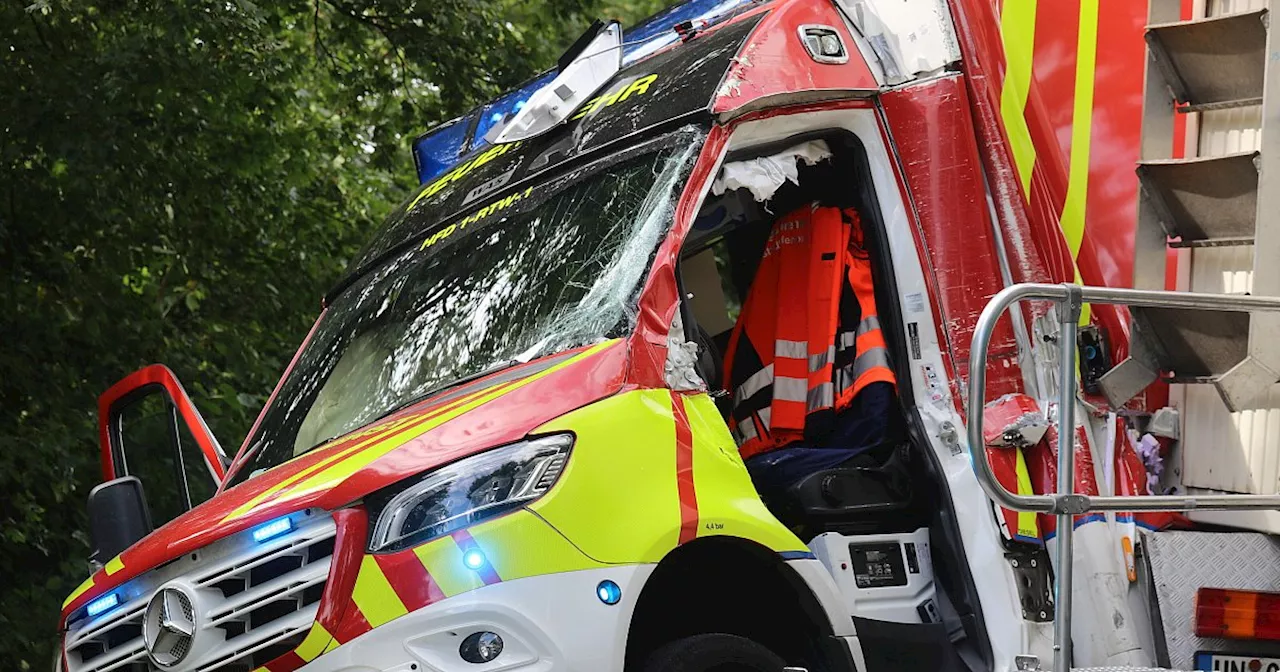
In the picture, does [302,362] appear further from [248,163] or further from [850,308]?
[248,163]

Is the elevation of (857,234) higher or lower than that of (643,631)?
higher

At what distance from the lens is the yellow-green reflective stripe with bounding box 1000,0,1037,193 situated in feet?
15.9

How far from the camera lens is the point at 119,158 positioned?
8.73m

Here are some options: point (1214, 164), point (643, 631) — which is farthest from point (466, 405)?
point (1214, 164)

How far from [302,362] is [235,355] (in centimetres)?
457

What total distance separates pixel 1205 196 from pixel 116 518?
136 inches

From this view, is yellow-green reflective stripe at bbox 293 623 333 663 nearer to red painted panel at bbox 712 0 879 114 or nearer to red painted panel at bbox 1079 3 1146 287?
red painted panel at bbox 712 0 879 114

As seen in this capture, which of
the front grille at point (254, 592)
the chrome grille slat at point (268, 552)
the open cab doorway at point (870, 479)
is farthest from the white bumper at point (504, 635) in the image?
the open cab doorway at point (870, 479)

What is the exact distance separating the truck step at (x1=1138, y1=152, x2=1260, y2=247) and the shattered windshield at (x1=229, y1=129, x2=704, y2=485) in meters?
1.56

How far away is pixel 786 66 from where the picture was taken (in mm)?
4465

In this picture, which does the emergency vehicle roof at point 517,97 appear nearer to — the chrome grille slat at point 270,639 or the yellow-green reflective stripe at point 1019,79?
the yellow-green reflective stripe at point 1019,79

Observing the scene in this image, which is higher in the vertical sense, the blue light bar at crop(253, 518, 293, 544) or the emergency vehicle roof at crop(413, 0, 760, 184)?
the emergency vehicle roof at crop(413, 0, 760, 184)

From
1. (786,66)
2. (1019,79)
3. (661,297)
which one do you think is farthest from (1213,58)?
(661,297)

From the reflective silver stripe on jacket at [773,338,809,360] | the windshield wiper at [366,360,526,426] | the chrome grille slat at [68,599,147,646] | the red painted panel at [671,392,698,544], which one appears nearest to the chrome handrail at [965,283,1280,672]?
the red painted panel at [671,392,698,544]
